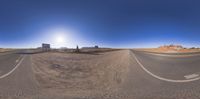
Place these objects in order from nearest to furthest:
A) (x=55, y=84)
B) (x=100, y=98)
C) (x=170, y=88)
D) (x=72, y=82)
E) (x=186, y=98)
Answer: (x=186, y=98) < (x=100, y=98) < (x=170, y=88) < (x=55, y=84) < (x=72, y=82)

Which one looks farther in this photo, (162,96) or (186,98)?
(162,96)

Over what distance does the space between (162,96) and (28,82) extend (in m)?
6.12

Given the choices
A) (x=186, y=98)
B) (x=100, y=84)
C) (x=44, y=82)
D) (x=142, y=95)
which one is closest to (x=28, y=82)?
(x=44, y=82)

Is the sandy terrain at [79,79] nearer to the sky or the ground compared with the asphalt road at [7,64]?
nearer to the ground

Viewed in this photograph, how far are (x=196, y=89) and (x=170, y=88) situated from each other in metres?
0.85

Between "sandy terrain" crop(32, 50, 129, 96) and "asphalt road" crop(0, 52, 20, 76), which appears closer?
"sandy terrain" crop(32, 50, 129, 96)

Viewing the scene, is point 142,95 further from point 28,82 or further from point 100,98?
point 28,82

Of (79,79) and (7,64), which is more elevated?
(7,64)

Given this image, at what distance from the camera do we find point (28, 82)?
8.25 m

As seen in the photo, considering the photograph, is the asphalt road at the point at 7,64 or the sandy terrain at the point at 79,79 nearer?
the sandy terrain at the point at 79,79

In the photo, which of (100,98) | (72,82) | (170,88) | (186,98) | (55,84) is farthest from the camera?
(72,82)

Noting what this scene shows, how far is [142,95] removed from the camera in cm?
567

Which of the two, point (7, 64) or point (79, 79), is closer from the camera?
point (79, 79)

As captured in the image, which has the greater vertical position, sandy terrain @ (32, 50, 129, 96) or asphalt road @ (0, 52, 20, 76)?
asphalt road @ (0, 52, 20, 76)
